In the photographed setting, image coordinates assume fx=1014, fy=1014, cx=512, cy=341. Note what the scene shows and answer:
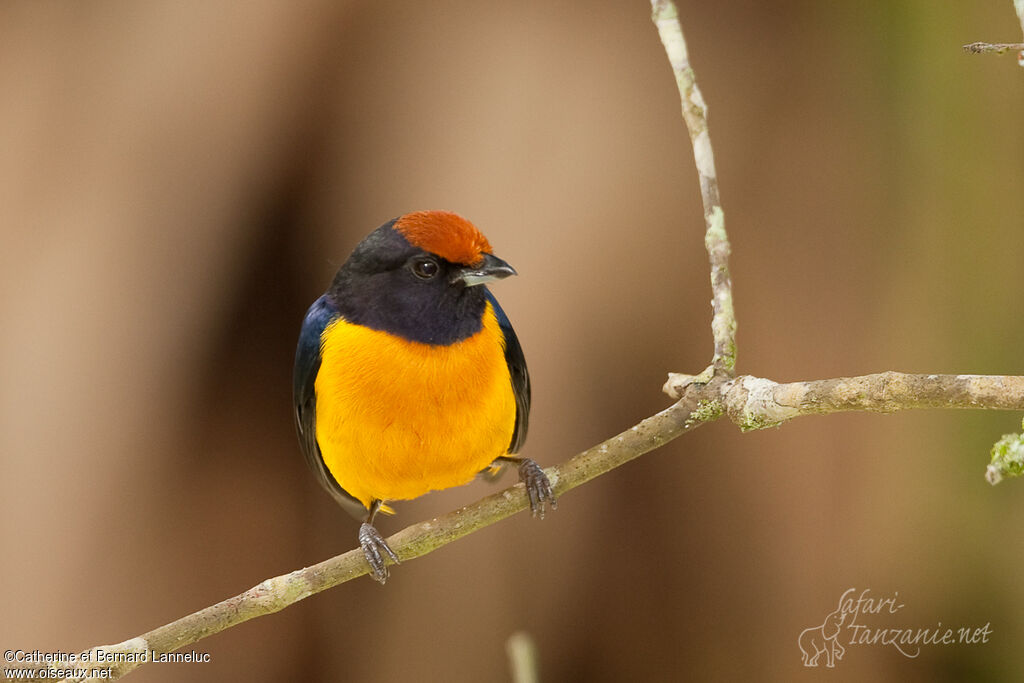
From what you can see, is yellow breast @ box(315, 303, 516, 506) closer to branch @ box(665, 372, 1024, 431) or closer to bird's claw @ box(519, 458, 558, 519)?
bird's claw @ box(519, 458, 558, 519)

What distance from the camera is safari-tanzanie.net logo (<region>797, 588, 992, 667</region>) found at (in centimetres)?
349

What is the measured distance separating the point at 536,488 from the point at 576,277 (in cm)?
156

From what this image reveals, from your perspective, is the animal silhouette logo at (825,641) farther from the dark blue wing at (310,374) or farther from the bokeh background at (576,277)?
the dark blue wing at (310,374)

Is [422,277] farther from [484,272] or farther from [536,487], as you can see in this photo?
[536,487]

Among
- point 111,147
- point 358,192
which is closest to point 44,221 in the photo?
point 111,147

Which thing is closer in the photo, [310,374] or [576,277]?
[310,374]

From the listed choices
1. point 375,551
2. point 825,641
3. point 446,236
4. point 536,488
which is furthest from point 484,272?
point 825,641

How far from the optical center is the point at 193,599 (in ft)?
12.7

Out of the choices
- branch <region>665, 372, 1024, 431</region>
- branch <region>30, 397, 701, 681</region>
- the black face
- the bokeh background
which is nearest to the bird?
the black face

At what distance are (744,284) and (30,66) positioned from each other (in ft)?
9.03

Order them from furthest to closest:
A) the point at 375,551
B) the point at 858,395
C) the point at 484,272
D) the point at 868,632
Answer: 1. the point at 868,632
2. the point at 375,551
3. the point at 484,272
4. the point at 858,395

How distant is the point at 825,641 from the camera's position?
3.60 metres

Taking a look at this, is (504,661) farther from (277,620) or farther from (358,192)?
(358,192)

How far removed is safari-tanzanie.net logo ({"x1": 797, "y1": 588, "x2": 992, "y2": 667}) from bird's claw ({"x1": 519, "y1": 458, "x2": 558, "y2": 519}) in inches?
69.3
